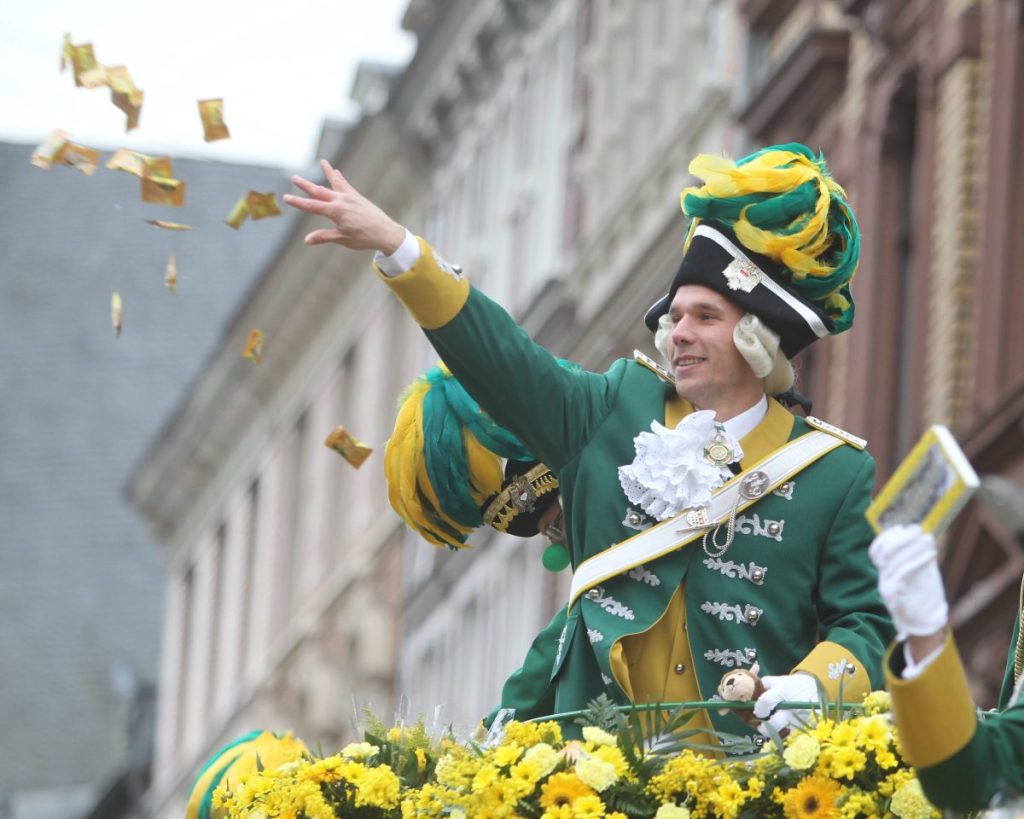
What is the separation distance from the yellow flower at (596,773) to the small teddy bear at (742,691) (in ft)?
1.26

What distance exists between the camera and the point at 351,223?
736 cm

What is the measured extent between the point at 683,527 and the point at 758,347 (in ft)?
1.60

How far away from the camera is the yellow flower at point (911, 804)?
701 centimetres

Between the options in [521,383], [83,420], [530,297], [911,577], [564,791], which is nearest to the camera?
[911,577]

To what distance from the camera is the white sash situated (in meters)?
7.70

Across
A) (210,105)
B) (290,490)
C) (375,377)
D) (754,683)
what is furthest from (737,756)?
(290,490)

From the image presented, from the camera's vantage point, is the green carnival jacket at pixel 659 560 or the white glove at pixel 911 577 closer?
the white glove at pixel 911 577

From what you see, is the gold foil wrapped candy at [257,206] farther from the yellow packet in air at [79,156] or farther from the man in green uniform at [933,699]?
the man in green uniform at [933,699]

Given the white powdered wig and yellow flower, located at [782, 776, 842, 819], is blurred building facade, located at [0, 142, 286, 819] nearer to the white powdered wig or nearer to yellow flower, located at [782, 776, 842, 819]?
the white powdered wig

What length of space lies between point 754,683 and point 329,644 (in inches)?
1063

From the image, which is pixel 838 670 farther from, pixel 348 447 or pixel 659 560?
pixel 348 447

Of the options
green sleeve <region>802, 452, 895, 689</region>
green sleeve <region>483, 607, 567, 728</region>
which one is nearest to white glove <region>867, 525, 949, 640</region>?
green sleeve <region>802, 452, 895, 689</region>

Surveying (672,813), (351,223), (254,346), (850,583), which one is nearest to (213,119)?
(254,346)

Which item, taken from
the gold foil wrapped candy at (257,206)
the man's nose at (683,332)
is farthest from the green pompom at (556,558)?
the gold foil wrapped candy at (257,206)
